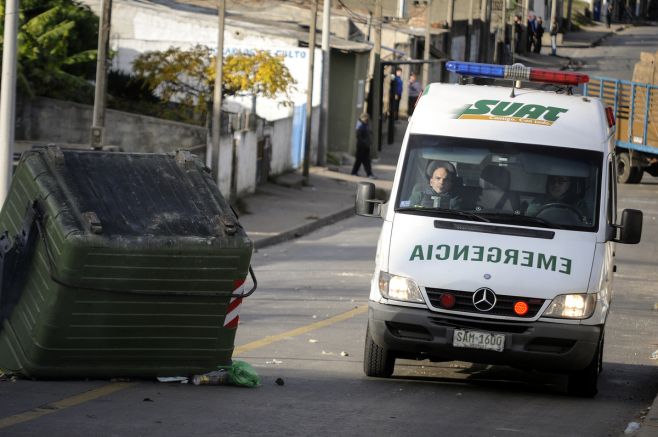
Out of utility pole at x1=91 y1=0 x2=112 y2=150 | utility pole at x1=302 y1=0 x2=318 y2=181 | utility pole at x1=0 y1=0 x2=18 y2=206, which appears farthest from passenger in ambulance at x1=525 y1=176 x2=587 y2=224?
utility pole at x1=302 y1=0 x2=318 y2=181

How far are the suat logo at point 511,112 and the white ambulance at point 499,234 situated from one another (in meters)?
0.01

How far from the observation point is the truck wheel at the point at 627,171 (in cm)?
3450

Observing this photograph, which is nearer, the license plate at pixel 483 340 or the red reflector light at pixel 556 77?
the license plate at pixel 483 340

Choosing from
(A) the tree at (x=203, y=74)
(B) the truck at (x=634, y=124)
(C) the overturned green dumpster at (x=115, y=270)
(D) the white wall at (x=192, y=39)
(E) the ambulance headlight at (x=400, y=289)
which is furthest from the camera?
(D) the white wall at (x=192, y=39)

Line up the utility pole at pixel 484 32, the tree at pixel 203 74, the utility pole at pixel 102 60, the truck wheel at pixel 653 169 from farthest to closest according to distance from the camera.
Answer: the utility pole at pixel 484 32 < the truck wheel at pixel 653 169 < the tree at pixel 203 74 < the utility pole at pixel 102 60

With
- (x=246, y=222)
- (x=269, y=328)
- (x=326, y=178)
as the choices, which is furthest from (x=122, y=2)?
(x=269, y=328)

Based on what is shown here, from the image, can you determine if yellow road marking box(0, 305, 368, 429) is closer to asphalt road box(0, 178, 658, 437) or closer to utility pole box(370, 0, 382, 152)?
asphalt road box(0, 178, 658, 437)

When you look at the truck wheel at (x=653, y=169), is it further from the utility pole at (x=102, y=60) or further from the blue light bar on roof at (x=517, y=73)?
the blue light bar on roof at (x=517, y=73)

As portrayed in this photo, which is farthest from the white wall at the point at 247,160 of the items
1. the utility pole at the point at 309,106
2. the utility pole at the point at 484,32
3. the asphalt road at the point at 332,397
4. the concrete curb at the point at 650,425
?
the utility pole at the point at 484,32

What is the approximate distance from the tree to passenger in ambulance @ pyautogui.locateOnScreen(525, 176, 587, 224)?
21787 millimetres

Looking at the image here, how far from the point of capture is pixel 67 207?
9.11 meters

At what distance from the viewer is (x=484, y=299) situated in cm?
994

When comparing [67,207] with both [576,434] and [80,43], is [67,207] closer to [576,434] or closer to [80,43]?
[576,434]

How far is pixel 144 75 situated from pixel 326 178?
5.59 meters
